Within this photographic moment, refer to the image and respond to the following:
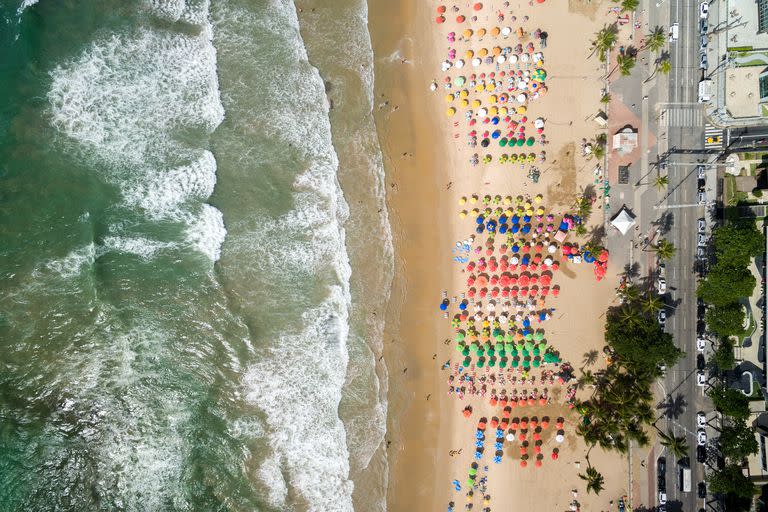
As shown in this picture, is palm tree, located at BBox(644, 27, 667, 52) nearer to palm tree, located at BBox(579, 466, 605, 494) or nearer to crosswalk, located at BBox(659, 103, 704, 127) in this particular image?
crosswalk, located at BBox(659, 103, 704, 127)

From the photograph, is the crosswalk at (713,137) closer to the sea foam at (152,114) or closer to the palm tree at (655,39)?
the palm tree at (655,39)

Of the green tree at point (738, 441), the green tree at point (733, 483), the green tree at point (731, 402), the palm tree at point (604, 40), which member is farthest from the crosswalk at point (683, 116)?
the green tree at point (733, 483)

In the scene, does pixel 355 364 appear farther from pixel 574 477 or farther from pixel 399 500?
pixel 574 477

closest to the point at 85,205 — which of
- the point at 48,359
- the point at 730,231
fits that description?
the point at 48,359

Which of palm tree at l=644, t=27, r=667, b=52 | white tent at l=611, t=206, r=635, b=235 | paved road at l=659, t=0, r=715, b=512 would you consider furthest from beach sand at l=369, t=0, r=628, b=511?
paved road at l=659, t=0, r=715, b=512

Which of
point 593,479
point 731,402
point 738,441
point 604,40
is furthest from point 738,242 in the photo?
point 593,479

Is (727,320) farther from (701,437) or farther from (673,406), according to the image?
(701,437)
